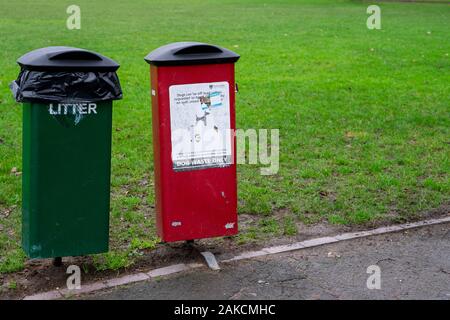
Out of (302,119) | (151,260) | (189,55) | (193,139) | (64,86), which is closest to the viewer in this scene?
(64,86)

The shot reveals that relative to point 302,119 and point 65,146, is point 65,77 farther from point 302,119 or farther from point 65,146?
point 302,119

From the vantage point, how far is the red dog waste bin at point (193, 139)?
506 cm

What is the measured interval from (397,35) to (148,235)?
14.7 meters

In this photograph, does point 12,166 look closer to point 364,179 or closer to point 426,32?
point 364,179

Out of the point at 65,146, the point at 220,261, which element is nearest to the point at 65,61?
the point at 65,146

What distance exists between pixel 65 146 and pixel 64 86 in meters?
0.38

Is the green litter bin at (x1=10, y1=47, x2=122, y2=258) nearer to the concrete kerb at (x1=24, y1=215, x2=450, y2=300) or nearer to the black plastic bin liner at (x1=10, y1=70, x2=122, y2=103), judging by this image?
the black plastic bin liner at (x1=10, y1=70, x2=122, y2=103)

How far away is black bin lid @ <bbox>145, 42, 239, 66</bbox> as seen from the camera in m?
4.98

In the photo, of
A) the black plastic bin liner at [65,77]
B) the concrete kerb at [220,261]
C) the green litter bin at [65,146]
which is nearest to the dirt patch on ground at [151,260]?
the concrete kerb at [220,261]

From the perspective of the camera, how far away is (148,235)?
19.3ft

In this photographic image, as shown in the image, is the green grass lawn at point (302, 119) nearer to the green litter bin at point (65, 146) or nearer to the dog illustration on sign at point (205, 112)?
the green litter bin at point (65, 146)

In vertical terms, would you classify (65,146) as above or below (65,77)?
below

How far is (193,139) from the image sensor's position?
17.0 feet

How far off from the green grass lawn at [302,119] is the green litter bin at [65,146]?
0.38 metres
